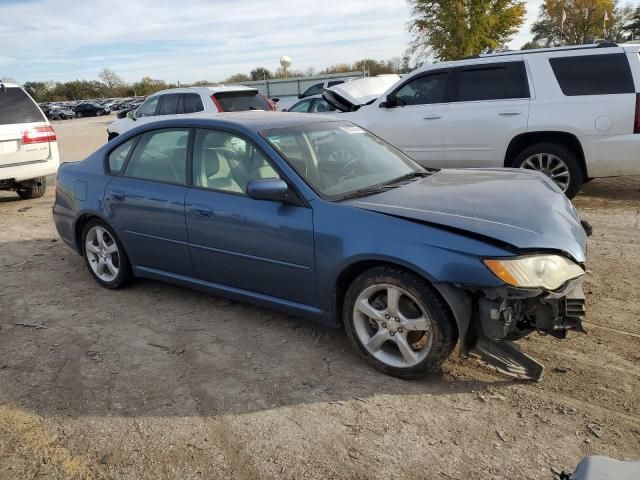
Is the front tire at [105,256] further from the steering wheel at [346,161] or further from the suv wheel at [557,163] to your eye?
the suv wheel at [557,163]

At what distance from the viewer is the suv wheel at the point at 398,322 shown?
9.91 feet

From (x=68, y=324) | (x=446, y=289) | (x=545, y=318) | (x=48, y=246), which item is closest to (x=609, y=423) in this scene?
(x=545, y=318)

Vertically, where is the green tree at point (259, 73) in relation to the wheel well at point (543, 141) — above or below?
above

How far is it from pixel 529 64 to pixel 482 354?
17.3ft

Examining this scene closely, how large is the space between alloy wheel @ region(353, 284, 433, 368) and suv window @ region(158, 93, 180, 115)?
9.40 meters

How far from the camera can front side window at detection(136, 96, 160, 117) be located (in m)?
12.1

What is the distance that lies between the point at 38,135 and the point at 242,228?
6.58 meters

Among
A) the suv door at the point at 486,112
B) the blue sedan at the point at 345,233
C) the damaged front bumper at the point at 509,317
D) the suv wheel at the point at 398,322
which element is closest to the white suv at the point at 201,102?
the suv door at the point at 486,112

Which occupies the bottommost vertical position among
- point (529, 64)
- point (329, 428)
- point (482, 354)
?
point (329, 428)

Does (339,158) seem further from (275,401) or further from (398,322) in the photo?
(275,401)

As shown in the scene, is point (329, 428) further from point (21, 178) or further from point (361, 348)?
point (21, 178)

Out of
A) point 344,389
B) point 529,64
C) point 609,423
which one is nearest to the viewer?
point 609,423

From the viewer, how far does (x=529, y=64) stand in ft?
23.3

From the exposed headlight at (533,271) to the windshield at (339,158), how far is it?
110 centimetres
